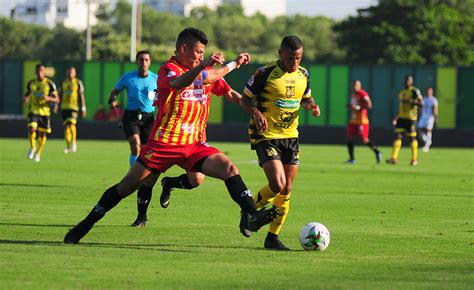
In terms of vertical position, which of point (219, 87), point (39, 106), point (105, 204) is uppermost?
point (219, 87)

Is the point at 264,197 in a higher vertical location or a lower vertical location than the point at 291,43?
lower

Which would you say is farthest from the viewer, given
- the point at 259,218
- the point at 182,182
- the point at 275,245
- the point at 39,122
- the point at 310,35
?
the point at 310,35

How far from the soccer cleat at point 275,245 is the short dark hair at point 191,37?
206 cm

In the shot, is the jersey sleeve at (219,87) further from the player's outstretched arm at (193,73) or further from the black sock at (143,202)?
the black sock at (143,202)

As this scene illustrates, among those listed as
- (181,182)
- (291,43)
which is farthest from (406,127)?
(291,43)

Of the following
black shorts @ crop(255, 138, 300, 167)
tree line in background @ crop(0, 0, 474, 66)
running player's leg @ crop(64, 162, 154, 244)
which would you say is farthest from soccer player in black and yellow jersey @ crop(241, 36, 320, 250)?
tree line in background @ crop(0, 0, 474, 66)

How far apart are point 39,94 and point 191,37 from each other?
1828 centimetres

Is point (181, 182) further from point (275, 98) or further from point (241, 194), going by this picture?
point (241, 194)

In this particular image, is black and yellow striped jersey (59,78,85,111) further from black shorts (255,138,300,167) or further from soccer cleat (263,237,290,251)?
soccer cleat (263,237,290,251)

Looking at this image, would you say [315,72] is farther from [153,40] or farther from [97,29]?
[153,40]

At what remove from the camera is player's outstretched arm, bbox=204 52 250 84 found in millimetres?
11500

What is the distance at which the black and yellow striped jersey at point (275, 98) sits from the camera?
1245 cm

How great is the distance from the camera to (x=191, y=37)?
464 inches

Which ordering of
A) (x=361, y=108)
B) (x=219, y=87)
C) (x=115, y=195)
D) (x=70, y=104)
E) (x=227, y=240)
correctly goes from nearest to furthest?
1. (x=115, y=195)
2. (x=219, y=87)
3. (x=227, y=240)
4. (x=361, y=108)
5. (x=70, y=104)
